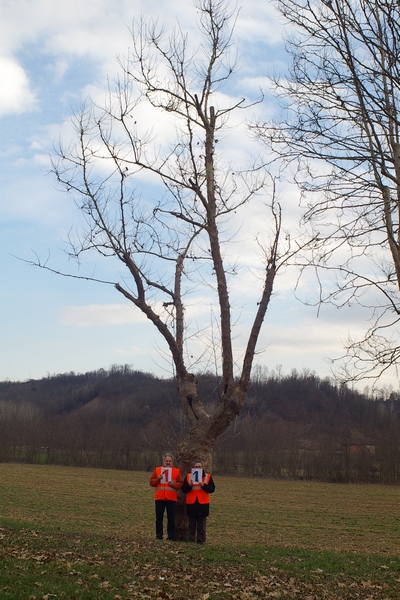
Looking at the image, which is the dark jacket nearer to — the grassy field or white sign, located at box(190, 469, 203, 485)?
white sign, located at box(190, 469, 203, 485)

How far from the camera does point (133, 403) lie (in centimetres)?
10888

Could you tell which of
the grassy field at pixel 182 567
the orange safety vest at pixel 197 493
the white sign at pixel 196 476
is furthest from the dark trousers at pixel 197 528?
the white sign at pixel 196 476

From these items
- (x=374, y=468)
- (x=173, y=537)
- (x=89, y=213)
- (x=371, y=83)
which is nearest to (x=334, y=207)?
(x=371, y=83)

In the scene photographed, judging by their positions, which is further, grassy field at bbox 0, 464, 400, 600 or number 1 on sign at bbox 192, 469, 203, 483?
number 1 on sign at bbox 192, 469, 203, 483

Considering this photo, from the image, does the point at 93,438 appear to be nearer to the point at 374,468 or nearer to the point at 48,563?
the point at 374,468

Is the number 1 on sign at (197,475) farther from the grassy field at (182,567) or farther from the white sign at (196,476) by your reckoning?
the grassy field at (182,567)

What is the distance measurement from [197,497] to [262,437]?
184 ft

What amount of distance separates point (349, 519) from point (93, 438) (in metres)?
49.7

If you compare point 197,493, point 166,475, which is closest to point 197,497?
point 197,493

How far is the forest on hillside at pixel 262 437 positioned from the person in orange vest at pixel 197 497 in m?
12.5

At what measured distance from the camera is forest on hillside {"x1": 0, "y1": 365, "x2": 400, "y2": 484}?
196 ft

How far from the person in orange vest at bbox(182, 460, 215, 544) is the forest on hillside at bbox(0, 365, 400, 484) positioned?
40.9ft

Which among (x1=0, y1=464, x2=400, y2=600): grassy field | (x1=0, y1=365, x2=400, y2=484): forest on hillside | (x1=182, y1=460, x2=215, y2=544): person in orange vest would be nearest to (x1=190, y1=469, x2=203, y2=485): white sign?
(x1=182, y1=460, x2=215, y2=544): person in orange vest

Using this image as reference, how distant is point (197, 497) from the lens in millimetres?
11281
